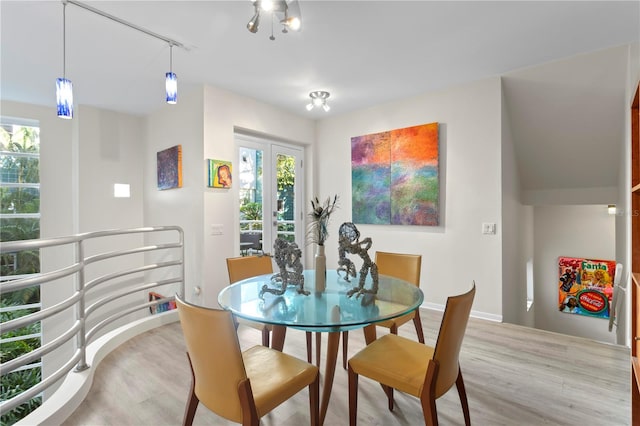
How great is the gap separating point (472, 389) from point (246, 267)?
189cm

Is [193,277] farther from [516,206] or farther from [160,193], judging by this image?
[516,206]

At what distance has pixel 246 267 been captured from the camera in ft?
8.67

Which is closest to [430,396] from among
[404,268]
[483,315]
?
[404,268]

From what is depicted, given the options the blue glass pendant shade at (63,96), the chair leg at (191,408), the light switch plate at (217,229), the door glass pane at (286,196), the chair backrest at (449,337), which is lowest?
the chair leg at (191,408)

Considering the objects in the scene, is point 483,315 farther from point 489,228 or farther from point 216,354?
point 216,354

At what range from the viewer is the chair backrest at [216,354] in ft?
3.92

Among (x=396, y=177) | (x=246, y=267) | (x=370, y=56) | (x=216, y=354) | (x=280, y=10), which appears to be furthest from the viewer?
(x=396, y=177)

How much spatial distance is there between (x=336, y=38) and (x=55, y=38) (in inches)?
91.0

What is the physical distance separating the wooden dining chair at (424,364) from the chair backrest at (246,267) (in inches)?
50.2

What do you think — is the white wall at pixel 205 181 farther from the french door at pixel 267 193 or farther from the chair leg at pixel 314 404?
the chair leg at pixel 314 404

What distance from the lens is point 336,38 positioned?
2551mm

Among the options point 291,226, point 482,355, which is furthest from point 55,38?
point 482,355

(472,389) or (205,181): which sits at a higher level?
(205,181)

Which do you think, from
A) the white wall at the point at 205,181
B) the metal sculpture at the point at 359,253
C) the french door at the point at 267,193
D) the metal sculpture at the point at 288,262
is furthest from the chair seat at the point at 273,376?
the french door at the point at 267,193
